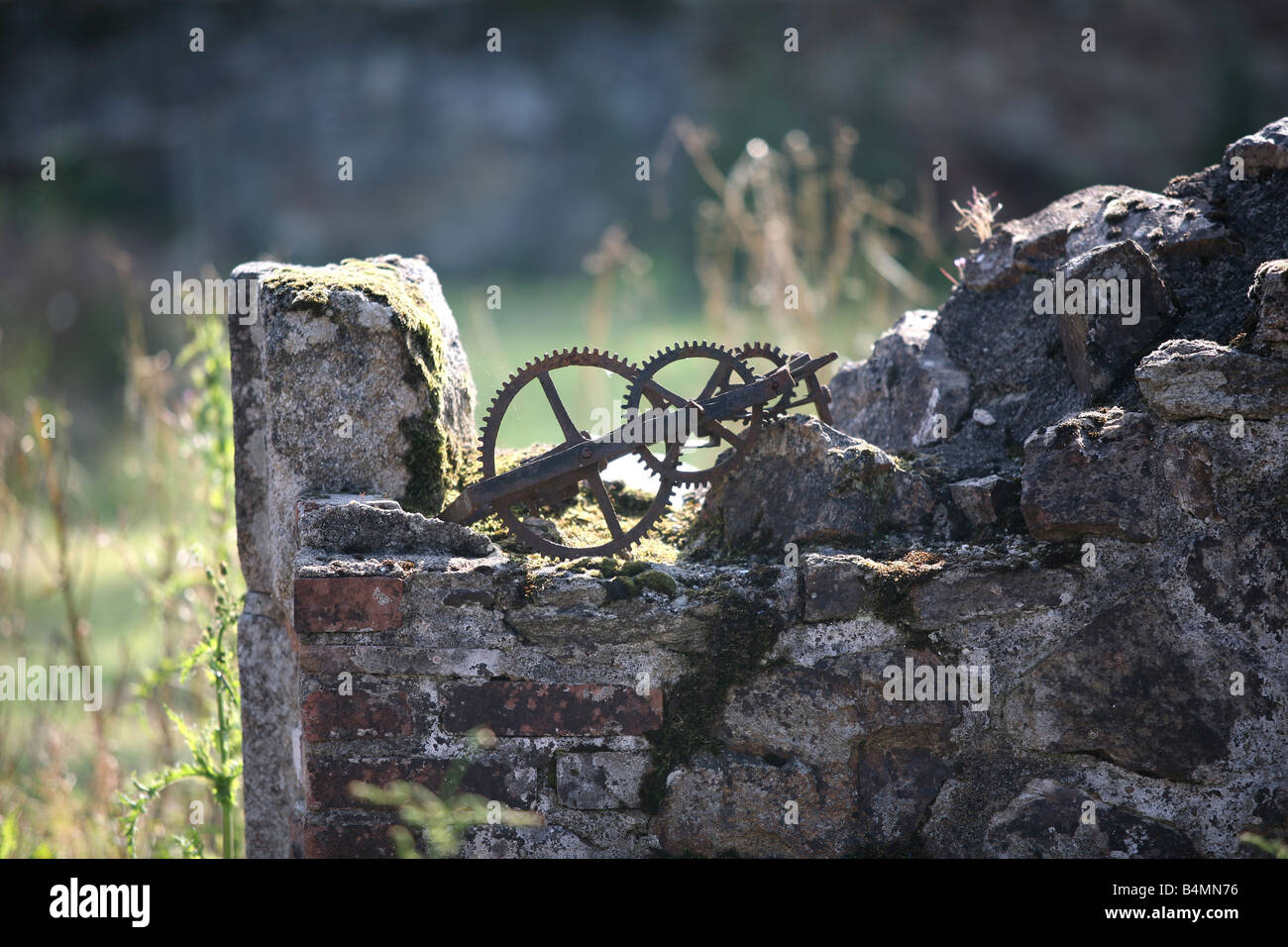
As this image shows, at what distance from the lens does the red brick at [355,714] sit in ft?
8.52

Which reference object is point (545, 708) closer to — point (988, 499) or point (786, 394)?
point (786, 394)

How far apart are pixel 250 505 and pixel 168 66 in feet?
42.7

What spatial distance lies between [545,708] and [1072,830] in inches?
46.4

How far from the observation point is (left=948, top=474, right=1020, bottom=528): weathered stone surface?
274cm

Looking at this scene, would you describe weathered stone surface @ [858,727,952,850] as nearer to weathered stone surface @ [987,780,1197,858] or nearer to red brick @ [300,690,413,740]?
weathered stone surface @ [987,780,1197,858]

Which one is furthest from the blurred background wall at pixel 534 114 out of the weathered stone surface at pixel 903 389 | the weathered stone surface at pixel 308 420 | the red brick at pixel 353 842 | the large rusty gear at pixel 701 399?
the red brick at pixel 353 842

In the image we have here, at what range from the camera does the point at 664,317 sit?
11.7 meters

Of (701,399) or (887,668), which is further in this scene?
(701,399)

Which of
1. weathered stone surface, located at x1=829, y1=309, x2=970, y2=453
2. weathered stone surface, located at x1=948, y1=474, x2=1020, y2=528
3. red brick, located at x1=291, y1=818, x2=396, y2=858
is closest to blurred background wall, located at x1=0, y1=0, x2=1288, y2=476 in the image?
weathered stone surface, located at x1=829, y1=309, x2=970, y2=453

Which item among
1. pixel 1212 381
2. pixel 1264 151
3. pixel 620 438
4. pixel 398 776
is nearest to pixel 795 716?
pixel 620 438

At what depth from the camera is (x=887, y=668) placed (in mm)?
2582

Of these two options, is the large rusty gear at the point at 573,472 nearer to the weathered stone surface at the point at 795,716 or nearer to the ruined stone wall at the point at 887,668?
the ruined stone wall at the point at 887,668
